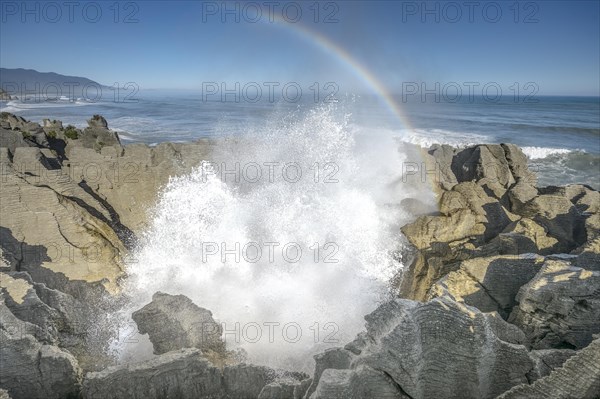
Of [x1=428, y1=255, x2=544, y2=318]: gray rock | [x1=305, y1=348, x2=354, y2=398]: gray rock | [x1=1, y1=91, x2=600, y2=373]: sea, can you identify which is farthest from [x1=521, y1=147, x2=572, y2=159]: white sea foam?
[x1=305, y1=348, x2=354, y2=398]: gray rock

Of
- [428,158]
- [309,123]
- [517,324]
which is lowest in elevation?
[517,324]

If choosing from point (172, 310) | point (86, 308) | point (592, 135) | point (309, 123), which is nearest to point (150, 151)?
point (309, 123)

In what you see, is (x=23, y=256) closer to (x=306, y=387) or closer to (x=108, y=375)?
(x=108, y=375)

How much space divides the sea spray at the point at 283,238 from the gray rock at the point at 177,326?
0.60 metres

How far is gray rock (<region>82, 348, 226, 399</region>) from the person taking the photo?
4.41 m

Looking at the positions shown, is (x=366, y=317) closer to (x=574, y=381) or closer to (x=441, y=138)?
(x=574, y=381)

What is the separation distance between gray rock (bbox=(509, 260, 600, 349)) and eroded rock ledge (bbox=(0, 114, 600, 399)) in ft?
0.04

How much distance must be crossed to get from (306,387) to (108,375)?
2.09 metres

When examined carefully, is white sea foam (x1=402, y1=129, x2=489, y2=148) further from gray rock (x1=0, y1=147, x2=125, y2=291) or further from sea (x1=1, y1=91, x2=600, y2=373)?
gray rock (x1=0, y1=147, x2=125, y2=291)

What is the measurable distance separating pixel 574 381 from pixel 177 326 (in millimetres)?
4677

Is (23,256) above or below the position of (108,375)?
above

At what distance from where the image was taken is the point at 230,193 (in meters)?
10.3

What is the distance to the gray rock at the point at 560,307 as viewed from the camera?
175 inches

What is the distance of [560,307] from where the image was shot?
4594 mm
